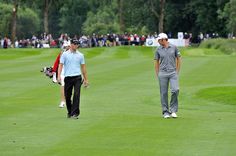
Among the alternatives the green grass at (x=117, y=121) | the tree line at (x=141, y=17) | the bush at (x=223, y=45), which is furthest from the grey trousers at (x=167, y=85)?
the tree line at (x=141, y=17)

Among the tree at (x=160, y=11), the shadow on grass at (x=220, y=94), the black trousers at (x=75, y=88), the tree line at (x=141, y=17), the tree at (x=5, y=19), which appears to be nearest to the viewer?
the black trousers at (x=75, y=88)

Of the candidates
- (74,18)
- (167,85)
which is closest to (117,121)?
(167,85)

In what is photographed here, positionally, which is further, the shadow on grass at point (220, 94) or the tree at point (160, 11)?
the tree at point (160, 11)

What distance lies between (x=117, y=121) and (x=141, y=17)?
95165 millimetres

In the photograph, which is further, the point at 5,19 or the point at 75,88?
the point at 5,19

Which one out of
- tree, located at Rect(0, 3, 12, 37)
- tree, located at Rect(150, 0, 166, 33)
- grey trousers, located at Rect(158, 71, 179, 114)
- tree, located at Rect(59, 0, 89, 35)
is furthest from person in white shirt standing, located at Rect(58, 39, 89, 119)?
tree, located at Rect(59, 0, 89, 35)

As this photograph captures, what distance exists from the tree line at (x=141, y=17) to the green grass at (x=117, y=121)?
5616 centimetres

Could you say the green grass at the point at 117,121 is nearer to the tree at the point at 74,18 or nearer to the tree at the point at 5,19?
the tree at the point at 5,19

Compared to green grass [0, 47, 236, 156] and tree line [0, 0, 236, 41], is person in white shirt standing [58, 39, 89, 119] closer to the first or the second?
green grass [0, 47, 236, 156]

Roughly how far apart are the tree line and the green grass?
184ft

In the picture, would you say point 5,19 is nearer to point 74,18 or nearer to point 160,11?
point 74,18

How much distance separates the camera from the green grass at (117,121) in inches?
542

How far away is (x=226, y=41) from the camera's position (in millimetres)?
74062

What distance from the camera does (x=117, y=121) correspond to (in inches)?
715
